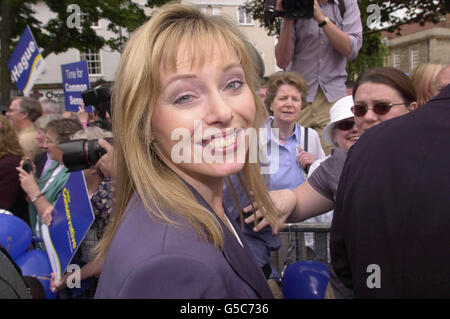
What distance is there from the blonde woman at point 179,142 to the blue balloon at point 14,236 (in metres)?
2.08

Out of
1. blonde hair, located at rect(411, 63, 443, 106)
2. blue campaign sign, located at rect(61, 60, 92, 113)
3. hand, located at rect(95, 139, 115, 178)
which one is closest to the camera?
hand, located at rect(95, 139, 115, 178)

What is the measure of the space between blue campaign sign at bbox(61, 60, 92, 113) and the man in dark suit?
13.4 feet

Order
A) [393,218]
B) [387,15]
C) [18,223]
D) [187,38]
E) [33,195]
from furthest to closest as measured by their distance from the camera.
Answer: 1. [387,15]
2. [33,195]
3. [18,223]
4. [393,218]
5. [187,38]

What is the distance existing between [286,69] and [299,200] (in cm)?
213

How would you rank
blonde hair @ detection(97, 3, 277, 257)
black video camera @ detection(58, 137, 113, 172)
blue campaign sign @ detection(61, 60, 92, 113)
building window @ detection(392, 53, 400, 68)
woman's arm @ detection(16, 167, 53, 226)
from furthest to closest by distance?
1. building window @ detection(392, 53, 400, 68)
2. blue campaign sign @ detection(61, 60, 92, 113)
3. woman's arm @ detection(16, 167, 53, 226)
4. black video camera @ detection(58, 137, 113, 172)
5. blonde hair @ detection(97, 3, 277, 257)

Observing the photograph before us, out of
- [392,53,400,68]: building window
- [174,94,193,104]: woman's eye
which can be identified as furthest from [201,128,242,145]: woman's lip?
[392,53,400,68]: building window

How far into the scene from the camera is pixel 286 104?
3.48m

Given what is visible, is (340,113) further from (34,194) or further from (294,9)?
(34,194)

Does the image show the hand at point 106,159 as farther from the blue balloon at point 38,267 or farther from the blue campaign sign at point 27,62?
the blue campaign sign at point 27,62

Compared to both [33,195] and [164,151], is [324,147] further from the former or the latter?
[164,151]

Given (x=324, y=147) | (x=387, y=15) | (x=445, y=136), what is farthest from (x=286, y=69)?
(x=387, y=15)

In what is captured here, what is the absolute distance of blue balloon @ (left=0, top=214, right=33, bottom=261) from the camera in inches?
116

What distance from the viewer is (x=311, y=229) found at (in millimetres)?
2334

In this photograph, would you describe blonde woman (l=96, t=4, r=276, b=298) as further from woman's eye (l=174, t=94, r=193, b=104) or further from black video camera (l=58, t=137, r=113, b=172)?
black video camera (l=58, t=137, r=113, b=172)
